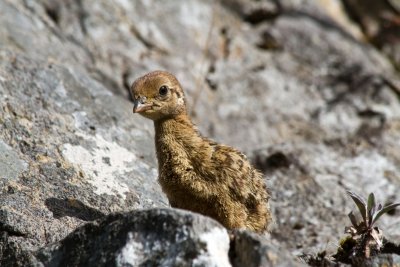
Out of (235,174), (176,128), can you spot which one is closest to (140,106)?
(176,128)

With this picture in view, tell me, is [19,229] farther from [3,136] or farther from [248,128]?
[248,128]

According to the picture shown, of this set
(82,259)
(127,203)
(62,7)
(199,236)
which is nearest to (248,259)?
(199,236)

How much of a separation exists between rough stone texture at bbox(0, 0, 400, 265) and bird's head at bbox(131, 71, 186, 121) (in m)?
0.75

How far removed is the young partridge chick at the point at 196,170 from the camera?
18.7 feet

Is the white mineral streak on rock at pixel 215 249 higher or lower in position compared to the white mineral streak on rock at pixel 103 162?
higher

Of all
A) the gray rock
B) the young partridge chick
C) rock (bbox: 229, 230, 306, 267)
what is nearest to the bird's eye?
the young partridge chick

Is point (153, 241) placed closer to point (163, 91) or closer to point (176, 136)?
point (176, 136)

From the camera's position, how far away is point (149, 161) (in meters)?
7.36

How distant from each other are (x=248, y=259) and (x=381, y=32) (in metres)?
8.22

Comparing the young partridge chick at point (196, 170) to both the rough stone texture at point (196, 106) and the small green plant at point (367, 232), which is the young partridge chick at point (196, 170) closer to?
the rough stone texture at point (196, 106)

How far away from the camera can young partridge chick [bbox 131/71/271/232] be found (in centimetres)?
570

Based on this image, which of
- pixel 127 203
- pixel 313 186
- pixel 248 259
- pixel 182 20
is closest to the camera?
pixel 248 259

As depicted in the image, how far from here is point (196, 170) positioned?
5.81m

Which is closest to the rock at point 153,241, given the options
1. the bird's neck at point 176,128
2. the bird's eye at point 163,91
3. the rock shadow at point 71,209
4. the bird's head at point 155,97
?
the rock shadow at point 71,209
